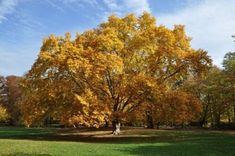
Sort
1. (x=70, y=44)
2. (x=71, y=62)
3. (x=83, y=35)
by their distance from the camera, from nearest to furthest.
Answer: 1. (x=71, y=62)
2. (x=70, y=44)
3. (x=83, y=35)

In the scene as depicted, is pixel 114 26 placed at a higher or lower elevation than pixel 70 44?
higher

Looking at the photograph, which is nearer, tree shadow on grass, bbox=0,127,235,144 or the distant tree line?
tree shadow on grass, bbox=0,127,235,144

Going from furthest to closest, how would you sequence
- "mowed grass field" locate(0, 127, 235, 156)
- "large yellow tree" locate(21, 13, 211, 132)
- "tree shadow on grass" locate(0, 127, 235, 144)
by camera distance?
"large yellow tree" locate(21, 13, 211, 132), "tree shadow on grass" locate(0, 127, 235, 144), "mowed grass field" locate(0, 127, 235, 156)

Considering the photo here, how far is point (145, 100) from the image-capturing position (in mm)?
40375

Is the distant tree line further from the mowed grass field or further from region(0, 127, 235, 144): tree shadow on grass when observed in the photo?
the mowed grass field

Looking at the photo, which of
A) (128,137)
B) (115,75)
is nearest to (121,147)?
(128,137)

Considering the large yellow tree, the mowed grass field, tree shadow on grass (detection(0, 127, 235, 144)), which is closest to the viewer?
the mowed grass field

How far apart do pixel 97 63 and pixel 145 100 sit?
21.7 feet

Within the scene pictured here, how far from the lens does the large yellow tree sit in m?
37.8

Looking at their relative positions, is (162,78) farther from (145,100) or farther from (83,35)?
(83,35)

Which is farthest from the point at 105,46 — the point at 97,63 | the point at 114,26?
the point at 114,26

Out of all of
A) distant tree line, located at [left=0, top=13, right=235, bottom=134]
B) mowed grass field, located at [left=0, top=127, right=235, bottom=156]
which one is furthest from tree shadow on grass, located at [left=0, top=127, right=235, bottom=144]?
distant tree line, located at [left=0, top=13, right=235, bottom=134]

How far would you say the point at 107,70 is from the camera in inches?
1574

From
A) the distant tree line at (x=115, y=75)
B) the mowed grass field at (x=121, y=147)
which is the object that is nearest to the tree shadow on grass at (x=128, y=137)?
the mowed grass field at (x=121, y=147)
